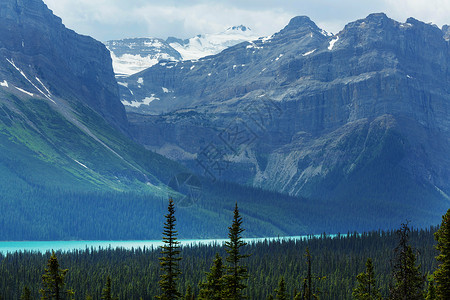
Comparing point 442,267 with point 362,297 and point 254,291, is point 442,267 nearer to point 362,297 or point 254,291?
point 362,297

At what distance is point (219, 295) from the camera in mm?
79688

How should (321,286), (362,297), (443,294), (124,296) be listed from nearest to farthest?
(443,294)
(362,297)
(124,296)
(321,286)

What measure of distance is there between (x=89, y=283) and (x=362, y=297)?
355 ft

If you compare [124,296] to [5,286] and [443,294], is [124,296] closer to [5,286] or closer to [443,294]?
[5,286]

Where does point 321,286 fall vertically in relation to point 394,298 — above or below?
above

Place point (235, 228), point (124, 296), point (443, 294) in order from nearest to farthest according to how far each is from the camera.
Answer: point (235, 228) < point (443, 294) < point (124, 296)

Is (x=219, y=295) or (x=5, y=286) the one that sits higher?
(x=5, y=286)

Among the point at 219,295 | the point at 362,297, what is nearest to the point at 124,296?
the point at 362,297

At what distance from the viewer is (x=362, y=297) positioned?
349ft

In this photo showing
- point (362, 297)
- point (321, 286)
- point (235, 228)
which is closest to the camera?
point (235, 228)

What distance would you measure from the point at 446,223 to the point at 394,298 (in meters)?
10.6

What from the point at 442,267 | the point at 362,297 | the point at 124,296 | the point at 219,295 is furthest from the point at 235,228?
the point at 124,296

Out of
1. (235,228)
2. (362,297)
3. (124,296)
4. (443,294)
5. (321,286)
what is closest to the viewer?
(235,228)

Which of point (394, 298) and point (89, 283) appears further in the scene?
point (89, 283)
